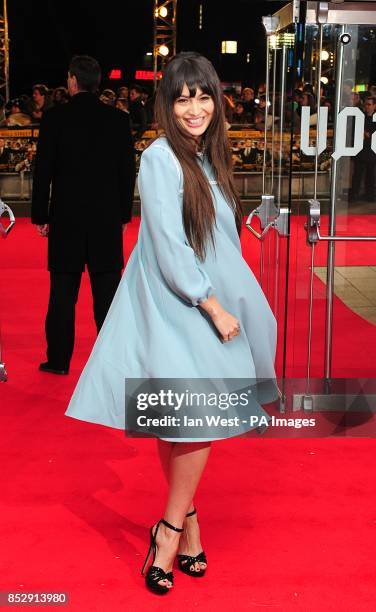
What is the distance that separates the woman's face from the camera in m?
2.35

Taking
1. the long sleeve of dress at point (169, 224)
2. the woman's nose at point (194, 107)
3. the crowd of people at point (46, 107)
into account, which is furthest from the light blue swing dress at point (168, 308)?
the crowd of people at point (46, 107)

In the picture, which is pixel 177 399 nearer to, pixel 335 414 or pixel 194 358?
pixel 194 358

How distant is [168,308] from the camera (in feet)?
7.75

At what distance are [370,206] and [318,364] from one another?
711mm

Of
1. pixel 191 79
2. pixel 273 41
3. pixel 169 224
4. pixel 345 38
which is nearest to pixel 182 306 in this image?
pixel 169 224

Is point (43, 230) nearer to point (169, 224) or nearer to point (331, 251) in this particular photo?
point (331, 251)

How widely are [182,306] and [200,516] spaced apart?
0.91 m

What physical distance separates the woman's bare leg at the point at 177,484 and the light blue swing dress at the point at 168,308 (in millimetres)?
84

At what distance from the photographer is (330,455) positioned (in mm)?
3510

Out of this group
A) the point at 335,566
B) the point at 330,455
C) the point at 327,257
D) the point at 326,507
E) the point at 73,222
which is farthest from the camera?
the point at 73,222

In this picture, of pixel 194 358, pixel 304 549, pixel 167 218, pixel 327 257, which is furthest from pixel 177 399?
pixel 327 257

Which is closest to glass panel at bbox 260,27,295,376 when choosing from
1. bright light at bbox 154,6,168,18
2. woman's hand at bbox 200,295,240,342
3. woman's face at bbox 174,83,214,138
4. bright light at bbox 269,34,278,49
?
bright light at bbox 269,34,278,49

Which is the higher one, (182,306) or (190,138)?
(190,138)

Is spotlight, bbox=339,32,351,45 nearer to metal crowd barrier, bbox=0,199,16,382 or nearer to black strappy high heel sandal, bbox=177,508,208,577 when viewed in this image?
metal crowd barrier, bbox=0,199,16,382
